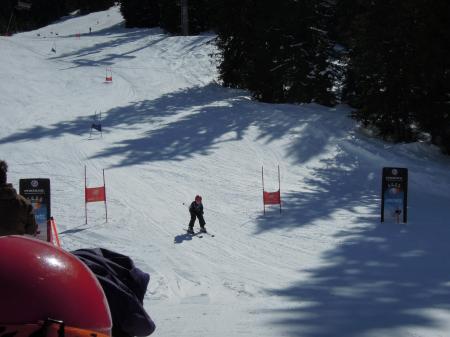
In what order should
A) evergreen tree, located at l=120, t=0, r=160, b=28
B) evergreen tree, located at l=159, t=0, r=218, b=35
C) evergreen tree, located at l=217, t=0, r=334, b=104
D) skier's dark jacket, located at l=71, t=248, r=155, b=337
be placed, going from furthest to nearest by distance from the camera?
evergreen tree, located at l=120, t=0, r=160, b=28, evergreen tree, located at l=159, t=0, r=218, b=35, evergreen tree, located at l=217, t=0, r=334, b=104, skier's dark jacket, located at l=71, t=248, r=155, b=337

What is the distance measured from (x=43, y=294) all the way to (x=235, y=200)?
15.3 metres

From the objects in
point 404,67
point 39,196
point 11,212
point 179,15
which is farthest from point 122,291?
point 179,15

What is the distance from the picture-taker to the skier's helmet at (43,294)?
158 centimetres

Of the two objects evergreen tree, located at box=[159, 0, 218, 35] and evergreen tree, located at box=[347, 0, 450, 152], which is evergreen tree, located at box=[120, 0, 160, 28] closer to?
evergreen tree, located at box=[159, 0, 218, 35]

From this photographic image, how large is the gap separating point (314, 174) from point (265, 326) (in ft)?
47.6

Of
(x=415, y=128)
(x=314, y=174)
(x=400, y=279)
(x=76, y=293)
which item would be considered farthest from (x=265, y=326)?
(x=415, y=128)

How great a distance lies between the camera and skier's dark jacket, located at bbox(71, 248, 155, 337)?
2.17m

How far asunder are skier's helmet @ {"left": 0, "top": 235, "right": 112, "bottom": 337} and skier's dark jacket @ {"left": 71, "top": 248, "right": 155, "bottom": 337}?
405 millimetres

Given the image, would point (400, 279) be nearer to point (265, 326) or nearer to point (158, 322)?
point (265, 326)

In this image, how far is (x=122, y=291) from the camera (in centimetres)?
218

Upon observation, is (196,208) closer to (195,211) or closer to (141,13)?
(195,211)

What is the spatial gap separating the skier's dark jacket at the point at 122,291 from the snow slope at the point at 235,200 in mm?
4036

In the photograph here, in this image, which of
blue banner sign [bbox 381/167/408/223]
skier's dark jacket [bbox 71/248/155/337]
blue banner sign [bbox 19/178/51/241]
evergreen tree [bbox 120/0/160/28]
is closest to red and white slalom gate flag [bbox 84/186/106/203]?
blue banner sign [bbox 19/178/51/241]

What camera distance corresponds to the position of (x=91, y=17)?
74.1 metres
